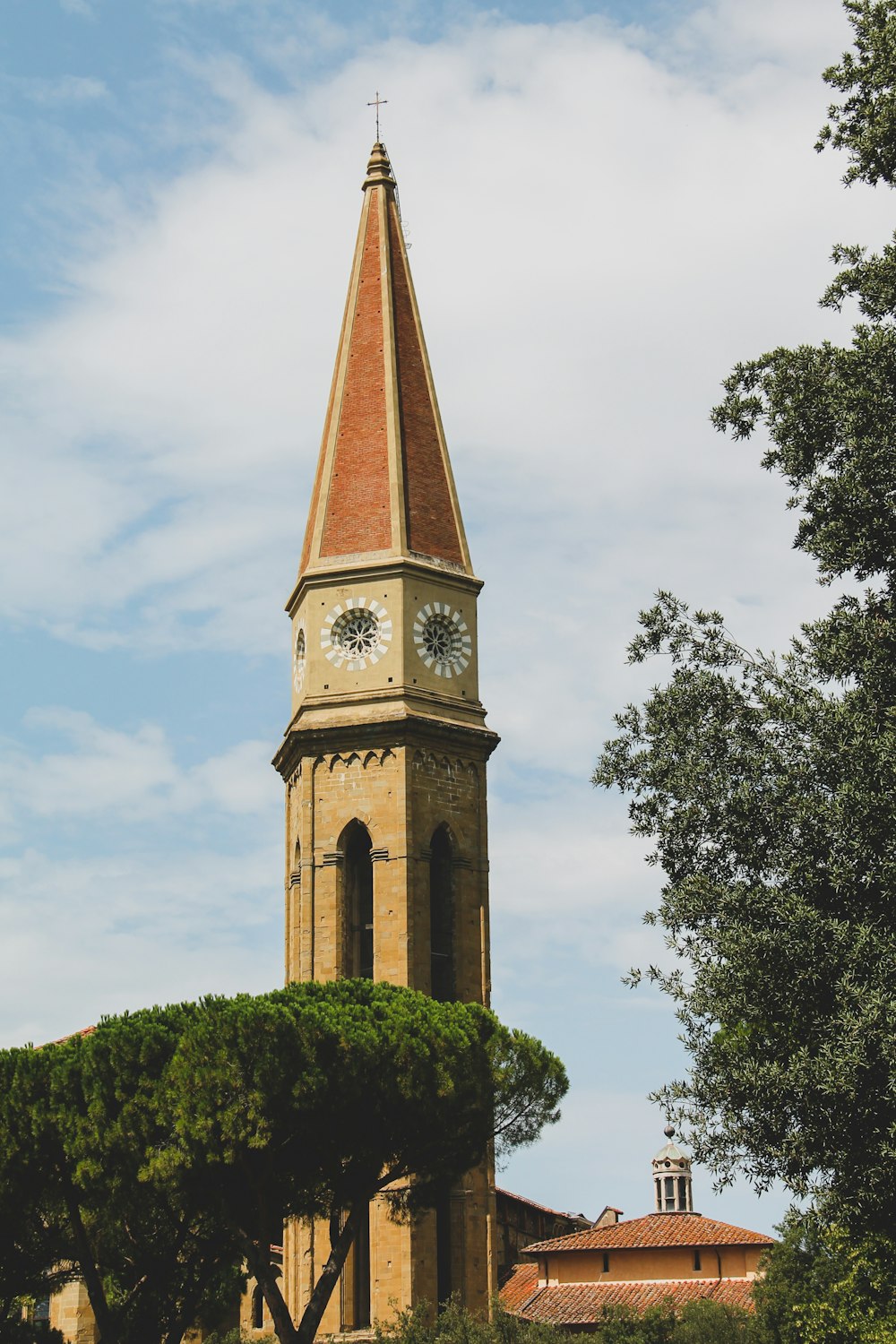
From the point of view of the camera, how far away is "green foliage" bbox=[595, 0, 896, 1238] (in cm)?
1972

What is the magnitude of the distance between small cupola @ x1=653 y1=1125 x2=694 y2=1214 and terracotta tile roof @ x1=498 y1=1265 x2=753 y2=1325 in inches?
744

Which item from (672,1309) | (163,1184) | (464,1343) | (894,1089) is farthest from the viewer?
(672,1309)

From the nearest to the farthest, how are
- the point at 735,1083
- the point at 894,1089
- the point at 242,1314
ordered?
the point at 894,1089 → the point at 735,1083 → the point at 242,1314

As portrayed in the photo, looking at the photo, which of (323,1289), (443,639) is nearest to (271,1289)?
(323,1289)

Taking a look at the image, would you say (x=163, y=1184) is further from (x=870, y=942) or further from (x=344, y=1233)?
(x=870, y=942)

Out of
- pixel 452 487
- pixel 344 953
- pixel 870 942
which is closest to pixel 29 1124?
pixel 344 953

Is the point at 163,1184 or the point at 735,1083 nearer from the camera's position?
the point at 735,1083

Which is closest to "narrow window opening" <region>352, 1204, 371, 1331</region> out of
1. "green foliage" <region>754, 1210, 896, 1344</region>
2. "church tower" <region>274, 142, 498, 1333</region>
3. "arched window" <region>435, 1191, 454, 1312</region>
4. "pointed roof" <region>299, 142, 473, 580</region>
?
"church tower" <region>274, 142, 498, 1333</region>

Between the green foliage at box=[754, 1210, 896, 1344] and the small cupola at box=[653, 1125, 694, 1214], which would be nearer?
the green foliage at box=[754, 1210, 896, 1344]

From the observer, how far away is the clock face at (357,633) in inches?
1873

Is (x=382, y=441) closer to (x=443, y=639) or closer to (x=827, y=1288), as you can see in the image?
(x=443, y=639)

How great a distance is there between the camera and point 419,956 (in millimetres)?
45062

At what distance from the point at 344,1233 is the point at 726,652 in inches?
556

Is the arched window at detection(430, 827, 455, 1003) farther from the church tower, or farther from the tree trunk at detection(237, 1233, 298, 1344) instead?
the tree trunk at detection(237, 1233, 298, 1344)
